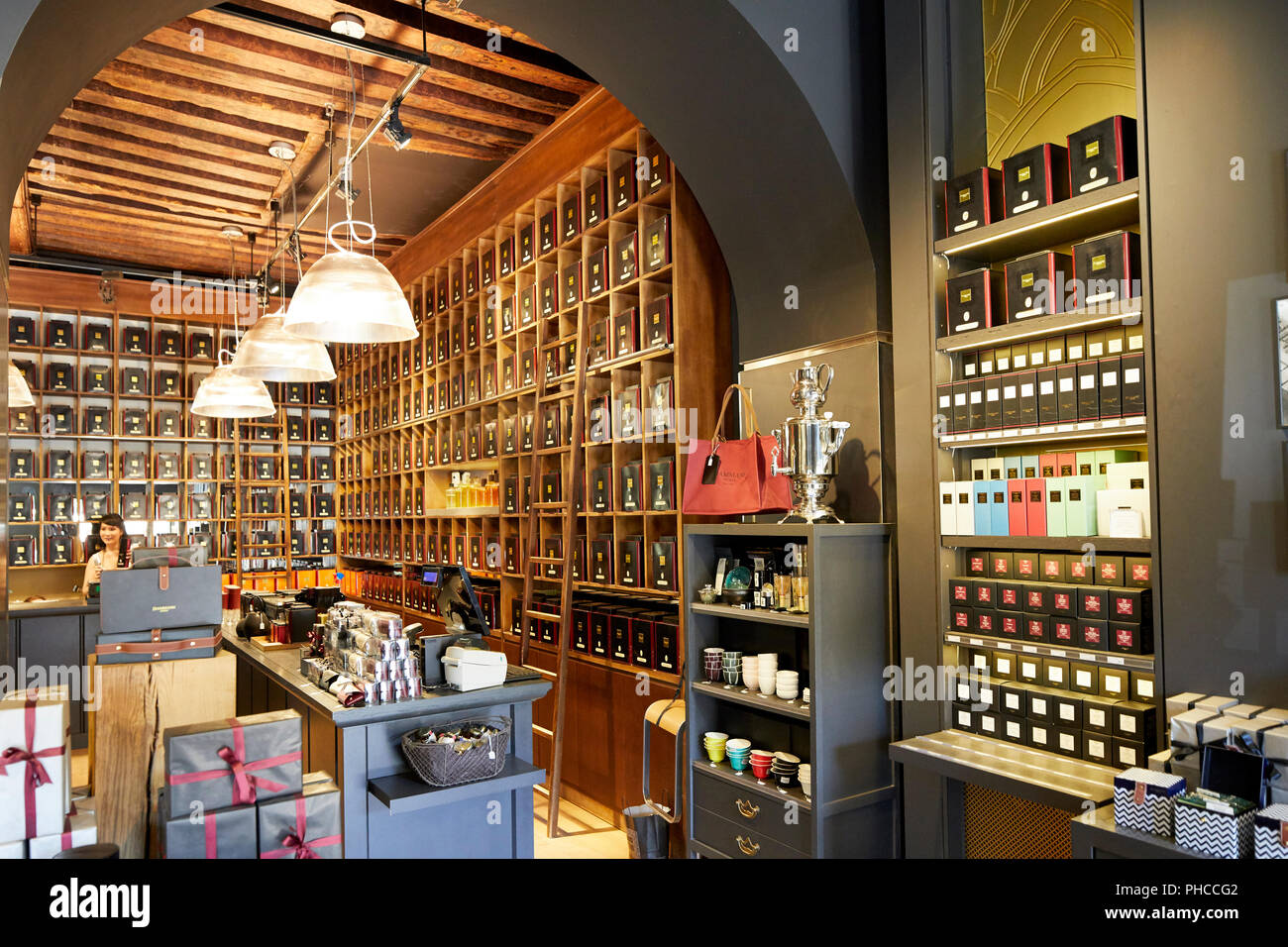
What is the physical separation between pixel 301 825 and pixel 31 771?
2.07 ft

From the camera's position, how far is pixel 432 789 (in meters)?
2.68

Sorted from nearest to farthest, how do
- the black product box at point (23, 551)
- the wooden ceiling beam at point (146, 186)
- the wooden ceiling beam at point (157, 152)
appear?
the wooden ceiling beam at point (157, 152), the wooden ceiling beam at point (146, 186), the black product box at point (23, 551)

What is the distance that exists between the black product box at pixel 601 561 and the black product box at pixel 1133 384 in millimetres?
2661

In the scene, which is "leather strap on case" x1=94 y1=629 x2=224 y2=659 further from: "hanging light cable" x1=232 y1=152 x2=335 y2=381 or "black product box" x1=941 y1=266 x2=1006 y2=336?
"black product box" x1=941 y1=266 x2=1006 y2=336

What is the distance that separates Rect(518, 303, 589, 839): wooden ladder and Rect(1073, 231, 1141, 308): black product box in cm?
266

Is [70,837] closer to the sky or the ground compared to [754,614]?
closer to the ground

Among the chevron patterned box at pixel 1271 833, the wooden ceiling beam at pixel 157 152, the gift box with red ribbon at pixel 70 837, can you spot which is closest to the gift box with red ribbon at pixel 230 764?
the gift box with red ribbon at pixel 70 837

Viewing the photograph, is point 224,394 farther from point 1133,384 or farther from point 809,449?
point 1133,384

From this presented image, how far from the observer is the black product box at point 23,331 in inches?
306

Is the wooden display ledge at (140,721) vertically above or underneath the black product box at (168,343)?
underneath

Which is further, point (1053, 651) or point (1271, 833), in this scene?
point (1053, 651)

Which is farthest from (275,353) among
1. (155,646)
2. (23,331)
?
(23,331)

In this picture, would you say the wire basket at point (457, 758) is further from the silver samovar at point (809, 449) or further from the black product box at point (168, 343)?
the black product box at point (168, 343)

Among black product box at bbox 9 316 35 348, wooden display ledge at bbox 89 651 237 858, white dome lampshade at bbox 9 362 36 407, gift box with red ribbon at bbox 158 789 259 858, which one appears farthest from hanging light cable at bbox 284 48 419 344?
black product box at bbox 9 316 35 348
